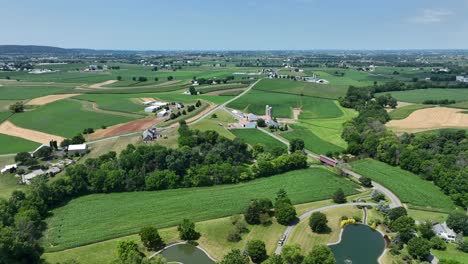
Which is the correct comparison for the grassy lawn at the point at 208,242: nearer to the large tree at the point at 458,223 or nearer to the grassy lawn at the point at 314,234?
the grassy lawn at the point at 314,234

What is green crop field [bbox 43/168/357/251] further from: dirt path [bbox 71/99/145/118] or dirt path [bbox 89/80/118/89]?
dirt path [bbox 89/80/118/89]

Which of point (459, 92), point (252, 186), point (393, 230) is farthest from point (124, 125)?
point (459, 92)

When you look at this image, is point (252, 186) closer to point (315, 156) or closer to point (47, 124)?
point (315, 156)

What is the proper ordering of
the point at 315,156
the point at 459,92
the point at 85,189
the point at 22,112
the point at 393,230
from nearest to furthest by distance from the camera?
the point at 393,230 → the point at 85,189 → the point at 315,156 → the point at 22,112 → the point at 459,92

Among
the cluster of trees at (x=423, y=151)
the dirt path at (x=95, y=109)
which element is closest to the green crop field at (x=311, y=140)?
the cluster of trees at (x=423, y=151)

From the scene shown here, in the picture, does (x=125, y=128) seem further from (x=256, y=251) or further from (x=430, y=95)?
(x=430, y=95)

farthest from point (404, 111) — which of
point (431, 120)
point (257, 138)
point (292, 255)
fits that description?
point (292, 255)
